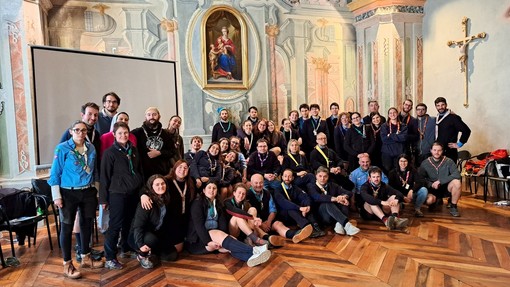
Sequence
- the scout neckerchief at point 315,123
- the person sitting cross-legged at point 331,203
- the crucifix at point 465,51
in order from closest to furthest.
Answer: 1. the person sitting cross-legged at point 331,203
2. the scout neckerchief at point 315,123
3. the crucifix at point 465,51

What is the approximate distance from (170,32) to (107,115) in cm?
358

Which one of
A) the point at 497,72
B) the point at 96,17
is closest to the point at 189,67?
the point at 96,17

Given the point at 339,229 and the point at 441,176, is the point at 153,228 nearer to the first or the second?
the point at 339,229

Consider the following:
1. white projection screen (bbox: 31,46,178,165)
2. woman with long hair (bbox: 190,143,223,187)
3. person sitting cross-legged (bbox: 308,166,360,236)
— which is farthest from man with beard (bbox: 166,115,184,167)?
white projection screen (bbox: 31,46,178,165)

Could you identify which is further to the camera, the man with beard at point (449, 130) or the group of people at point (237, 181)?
the man with beard at point (449, 130)

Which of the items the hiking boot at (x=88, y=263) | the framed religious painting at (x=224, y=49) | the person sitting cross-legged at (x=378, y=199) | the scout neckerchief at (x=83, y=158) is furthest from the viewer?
the framed religious painting at (x=224, y=49)

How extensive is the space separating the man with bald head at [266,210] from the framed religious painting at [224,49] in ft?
11.6

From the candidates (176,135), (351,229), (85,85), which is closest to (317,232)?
(351,229)

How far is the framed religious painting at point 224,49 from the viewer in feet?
24.1

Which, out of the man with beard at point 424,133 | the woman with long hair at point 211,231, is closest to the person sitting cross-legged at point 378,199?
the man with beard at point 424,133

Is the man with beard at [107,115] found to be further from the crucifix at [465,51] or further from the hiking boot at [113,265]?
the crucifix at [465,51]

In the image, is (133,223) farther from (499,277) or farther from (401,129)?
(401,129)

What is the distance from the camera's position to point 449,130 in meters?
5.68

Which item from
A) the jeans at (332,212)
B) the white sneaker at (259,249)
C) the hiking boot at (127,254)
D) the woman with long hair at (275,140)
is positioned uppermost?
the woman with long hair at (275,140)
